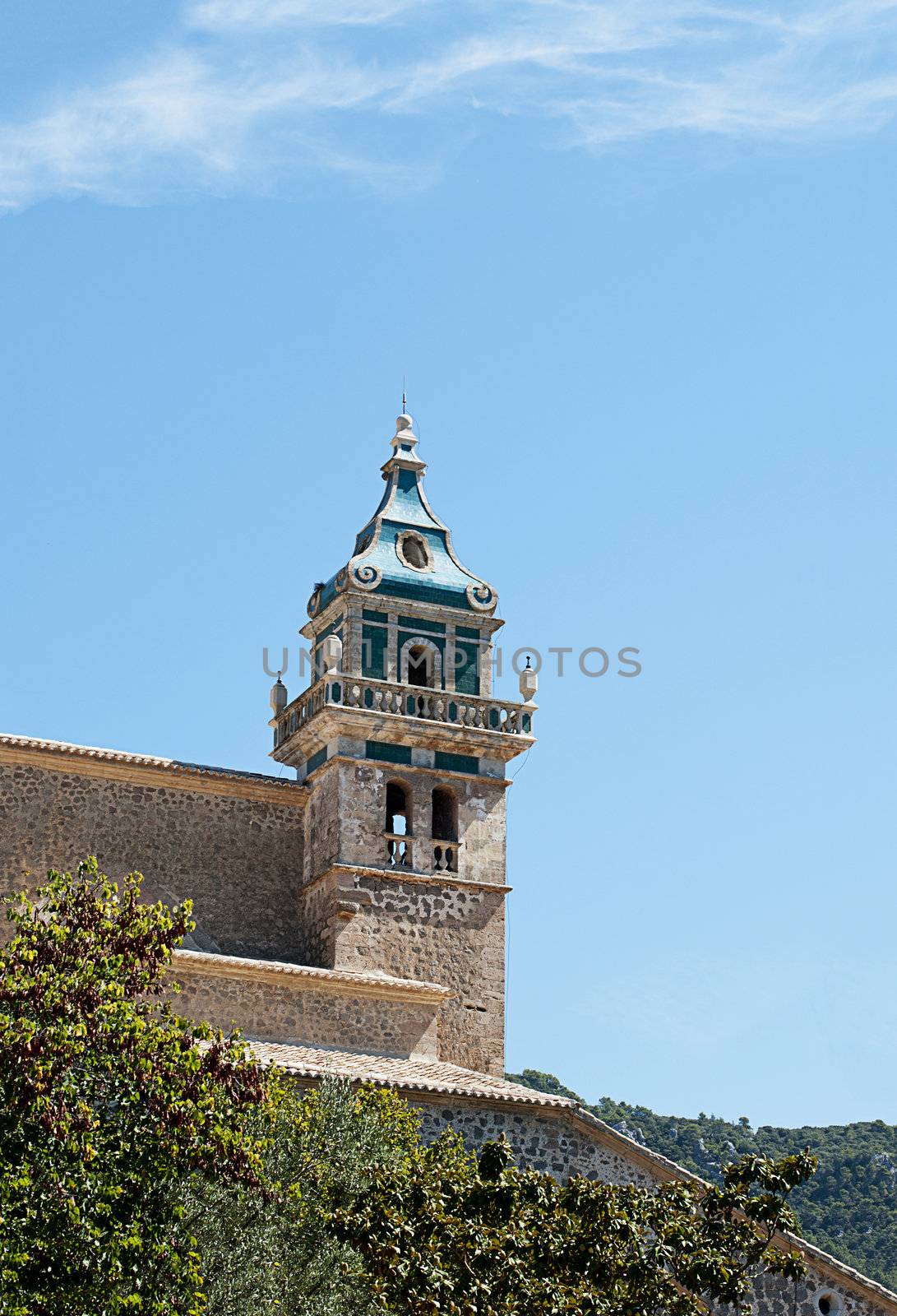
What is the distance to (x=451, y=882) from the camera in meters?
34.5

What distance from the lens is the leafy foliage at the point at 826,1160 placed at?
49156 mm

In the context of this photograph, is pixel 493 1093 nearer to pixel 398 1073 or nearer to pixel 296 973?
pixel 398 1073

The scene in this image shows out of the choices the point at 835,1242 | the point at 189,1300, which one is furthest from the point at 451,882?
the point at 835,1242

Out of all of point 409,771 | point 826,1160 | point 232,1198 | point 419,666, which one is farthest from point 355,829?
point 826,1160

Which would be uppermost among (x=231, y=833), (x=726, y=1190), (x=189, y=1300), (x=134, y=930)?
(x=231, y=833)

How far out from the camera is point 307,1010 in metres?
30.4

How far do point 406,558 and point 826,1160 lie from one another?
2806cm

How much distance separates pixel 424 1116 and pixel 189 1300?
8.69 m

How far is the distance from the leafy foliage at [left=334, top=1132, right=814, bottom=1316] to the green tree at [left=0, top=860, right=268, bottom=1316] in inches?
63.6

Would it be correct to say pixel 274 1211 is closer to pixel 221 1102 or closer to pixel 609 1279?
pixel 221 1102

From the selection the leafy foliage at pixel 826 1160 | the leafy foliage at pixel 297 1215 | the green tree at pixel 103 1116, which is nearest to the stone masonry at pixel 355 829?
the leafy foliage at pixel 297 1215

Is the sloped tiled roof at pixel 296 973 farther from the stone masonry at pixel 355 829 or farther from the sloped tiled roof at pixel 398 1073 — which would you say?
the sloped tiled roof at pixel 398 1073

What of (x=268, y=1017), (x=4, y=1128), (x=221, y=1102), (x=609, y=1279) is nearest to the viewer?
(x=4, y=1128)

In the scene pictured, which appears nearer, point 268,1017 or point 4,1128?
point 4,1128
